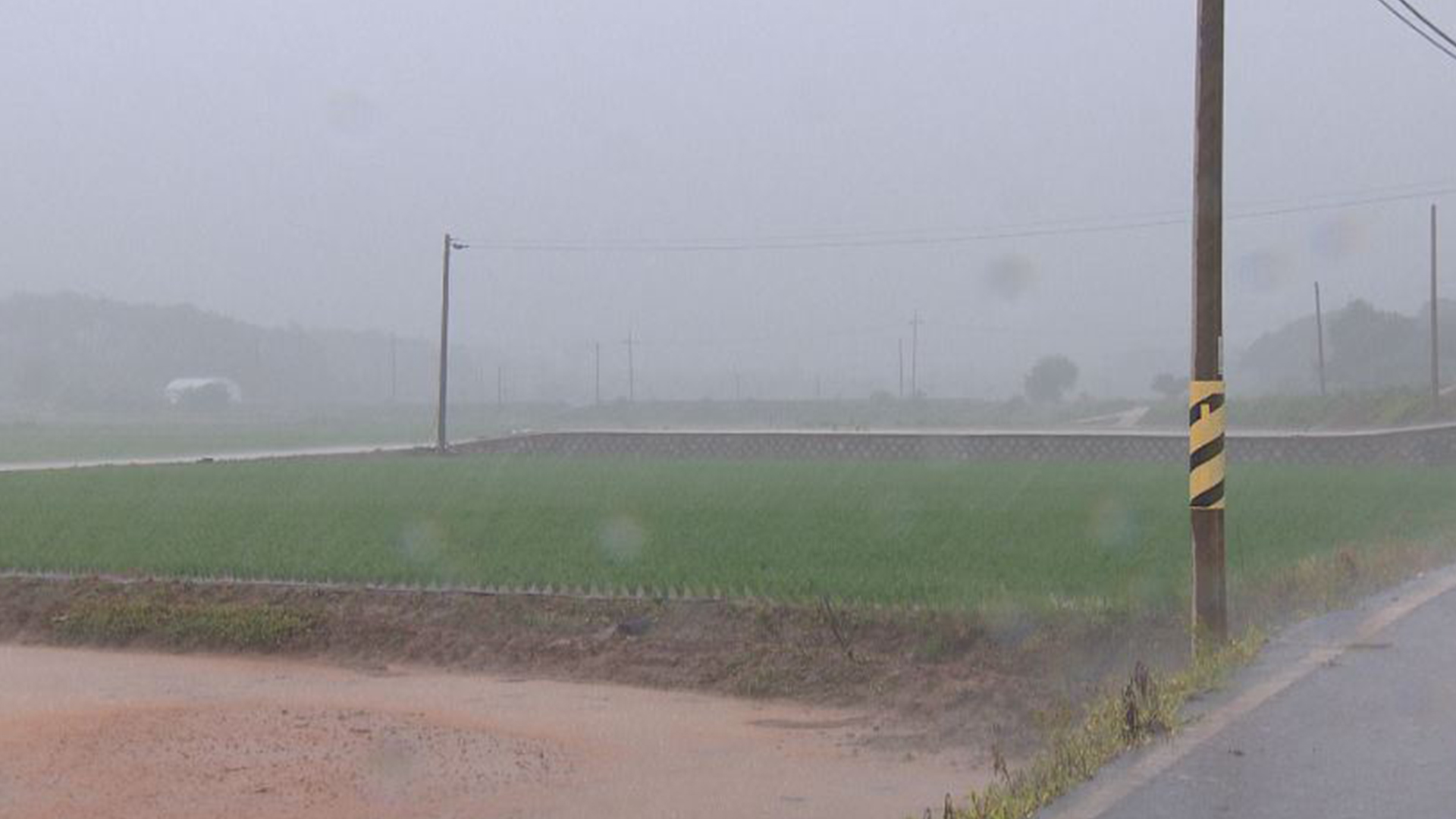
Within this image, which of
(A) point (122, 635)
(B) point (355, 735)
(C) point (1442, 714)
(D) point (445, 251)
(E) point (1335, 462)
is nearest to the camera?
(C) point (1442, 714)

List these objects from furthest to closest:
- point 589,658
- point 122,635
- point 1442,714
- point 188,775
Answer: point 122,635 → point 589,658 → point 188,775 → point 1442,714

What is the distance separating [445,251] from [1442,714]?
4732cm

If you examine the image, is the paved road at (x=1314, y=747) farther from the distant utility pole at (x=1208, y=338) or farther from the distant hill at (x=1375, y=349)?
the distant hill at (x=1375, y=349)

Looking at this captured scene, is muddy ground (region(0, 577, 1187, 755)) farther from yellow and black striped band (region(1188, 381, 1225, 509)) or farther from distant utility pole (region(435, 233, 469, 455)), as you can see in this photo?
distant utility pole (region(435, 233, 469, 455))

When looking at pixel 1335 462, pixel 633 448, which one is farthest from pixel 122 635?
pixel 633 448

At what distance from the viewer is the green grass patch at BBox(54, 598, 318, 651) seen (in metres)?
16.8

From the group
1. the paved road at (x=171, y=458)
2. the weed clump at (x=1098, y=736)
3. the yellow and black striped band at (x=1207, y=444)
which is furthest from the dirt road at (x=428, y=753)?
the paved road at (x=171, y=458)

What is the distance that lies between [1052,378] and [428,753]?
121m

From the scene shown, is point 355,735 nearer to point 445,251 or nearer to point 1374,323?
point 445,251

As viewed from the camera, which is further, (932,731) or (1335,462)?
(1335,462)

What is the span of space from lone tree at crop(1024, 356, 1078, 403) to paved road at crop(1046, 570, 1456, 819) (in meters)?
115

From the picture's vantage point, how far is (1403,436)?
45875mm

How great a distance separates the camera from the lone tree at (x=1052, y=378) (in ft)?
416

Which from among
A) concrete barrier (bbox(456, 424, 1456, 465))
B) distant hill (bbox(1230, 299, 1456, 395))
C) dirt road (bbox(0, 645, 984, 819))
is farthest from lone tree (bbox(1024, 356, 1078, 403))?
dirt road (bbox(0, 645, 984, 819))
